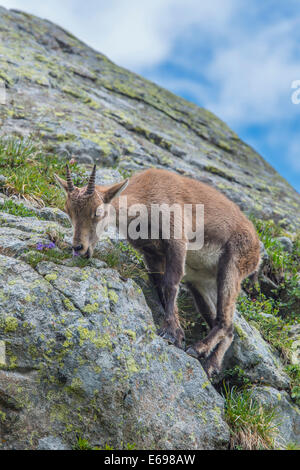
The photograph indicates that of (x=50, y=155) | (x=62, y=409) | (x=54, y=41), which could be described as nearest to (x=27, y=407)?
(x=62, y=409)

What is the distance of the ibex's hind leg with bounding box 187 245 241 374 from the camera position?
233 inches

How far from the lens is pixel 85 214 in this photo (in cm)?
554

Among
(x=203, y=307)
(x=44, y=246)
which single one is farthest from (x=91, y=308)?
(x=203, y=307)

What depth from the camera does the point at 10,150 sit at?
30.2ft

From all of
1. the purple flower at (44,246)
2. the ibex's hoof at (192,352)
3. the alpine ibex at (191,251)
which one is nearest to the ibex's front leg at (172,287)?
the alpine ibex at (191,251)

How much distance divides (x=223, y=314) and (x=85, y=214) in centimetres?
265

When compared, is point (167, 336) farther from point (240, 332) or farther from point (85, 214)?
point (85, 214)

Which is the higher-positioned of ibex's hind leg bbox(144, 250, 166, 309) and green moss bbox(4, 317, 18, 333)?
ibex's hind leg bbox(144, 250, 166, 309)

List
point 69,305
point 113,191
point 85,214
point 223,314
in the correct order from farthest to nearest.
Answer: point 223,314
point 113,191
point 85,214
point 69,305

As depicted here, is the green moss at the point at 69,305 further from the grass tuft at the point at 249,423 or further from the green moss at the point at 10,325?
the grass tuft at the point at 249,423

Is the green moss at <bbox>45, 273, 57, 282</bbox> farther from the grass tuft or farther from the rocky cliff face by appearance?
the grass tuft

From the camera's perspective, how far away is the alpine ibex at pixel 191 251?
5.59 m

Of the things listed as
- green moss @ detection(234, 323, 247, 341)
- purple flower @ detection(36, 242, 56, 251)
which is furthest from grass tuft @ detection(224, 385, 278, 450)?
purple flower @ detection(36, 242, 56, 251)
